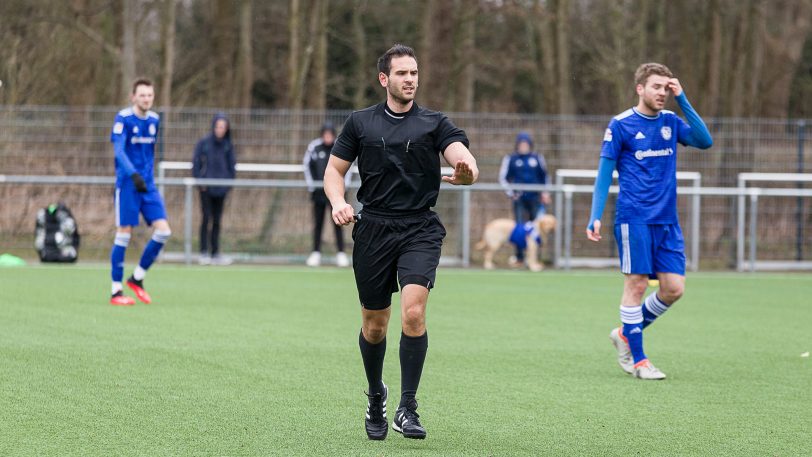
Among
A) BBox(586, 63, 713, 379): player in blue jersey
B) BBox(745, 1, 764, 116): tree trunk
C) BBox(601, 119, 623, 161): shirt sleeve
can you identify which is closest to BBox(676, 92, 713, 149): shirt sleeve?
BBox(586, 63, 713, 379): player in blue jersey

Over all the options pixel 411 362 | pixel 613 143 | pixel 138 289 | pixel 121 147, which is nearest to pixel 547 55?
pixel 138 289

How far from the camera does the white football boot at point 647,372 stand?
27.9ft

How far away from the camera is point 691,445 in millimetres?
6219

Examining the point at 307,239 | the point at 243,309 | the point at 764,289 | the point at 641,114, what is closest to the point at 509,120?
the point at 307,239

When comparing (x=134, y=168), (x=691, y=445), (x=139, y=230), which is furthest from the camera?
(x=139, y=230)

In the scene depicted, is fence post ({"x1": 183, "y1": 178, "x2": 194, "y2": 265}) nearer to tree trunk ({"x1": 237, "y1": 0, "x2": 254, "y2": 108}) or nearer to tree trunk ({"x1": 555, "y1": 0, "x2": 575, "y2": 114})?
tree trunk ({"x1": 555, "y1": 0, "x2": 575, "y2": 114})

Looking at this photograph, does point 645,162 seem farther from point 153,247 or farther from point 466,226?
point 466,226

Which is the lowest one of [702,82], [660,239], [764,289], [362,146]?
[764,289]

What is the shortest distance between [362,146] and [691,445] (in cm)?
214

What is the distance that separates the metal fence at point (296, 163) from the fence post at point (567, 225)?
0.17m

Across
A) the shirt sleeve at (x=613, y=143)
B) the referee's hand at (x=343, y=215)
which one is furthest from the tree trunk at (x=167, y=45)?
the referee's hand at (x=343, y=215)

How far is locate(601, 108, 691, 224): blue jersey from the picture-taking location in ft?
28.3

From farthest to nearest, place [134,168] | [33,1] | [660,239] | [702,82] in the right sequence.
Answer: [702,82] < [33,1] < [134,168] < [660,239]

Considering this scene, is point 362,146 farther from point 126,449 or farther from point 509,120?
point 509,120
